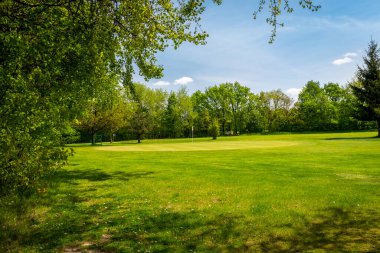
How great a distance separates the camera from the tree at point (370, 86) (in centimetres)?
6612

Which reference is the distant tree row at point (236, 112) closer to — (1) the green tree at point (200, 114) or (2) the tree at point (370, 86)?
(1) the green tree at point (200, 114)

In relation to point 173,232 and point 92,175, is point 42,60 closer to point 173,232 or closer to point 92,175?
point 173,232

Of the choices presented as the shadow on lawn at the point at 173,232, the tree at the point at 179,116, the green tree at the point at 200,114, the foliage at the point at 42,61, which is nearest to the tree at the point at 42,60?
the foliage at the point at 42,61

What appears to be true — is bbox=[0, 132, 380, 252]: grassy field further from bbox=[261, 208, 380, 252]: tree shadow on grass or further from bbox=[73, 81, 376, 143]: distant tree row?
bbox=[73, 81, 376, 143]: distant tree row

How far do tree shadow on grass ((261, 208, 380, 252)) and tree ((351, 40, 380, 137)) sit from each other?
6333 centimetres

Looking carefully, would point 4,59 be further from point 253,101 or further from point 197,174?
point 253,101

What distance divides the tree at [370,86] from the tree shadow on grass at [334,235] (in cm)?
6333

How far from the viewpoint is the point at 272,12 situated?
9.87 m

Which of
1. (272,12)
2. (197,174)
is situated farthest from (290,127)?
(272,12)

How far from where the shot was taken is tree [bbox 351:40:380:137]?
66125 millimetres

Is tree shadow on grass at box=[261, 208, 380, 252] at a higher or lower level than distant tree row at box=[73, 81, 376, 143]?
lower

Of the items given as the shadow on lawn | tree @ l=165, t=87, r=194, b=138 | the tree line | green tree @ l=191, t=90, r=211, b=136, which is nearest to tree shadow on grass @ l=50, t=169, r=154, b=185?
the tree line

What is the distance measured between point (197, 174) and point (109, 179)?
548cm

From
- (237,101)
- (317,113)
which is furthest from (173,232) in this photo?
(237,101)
